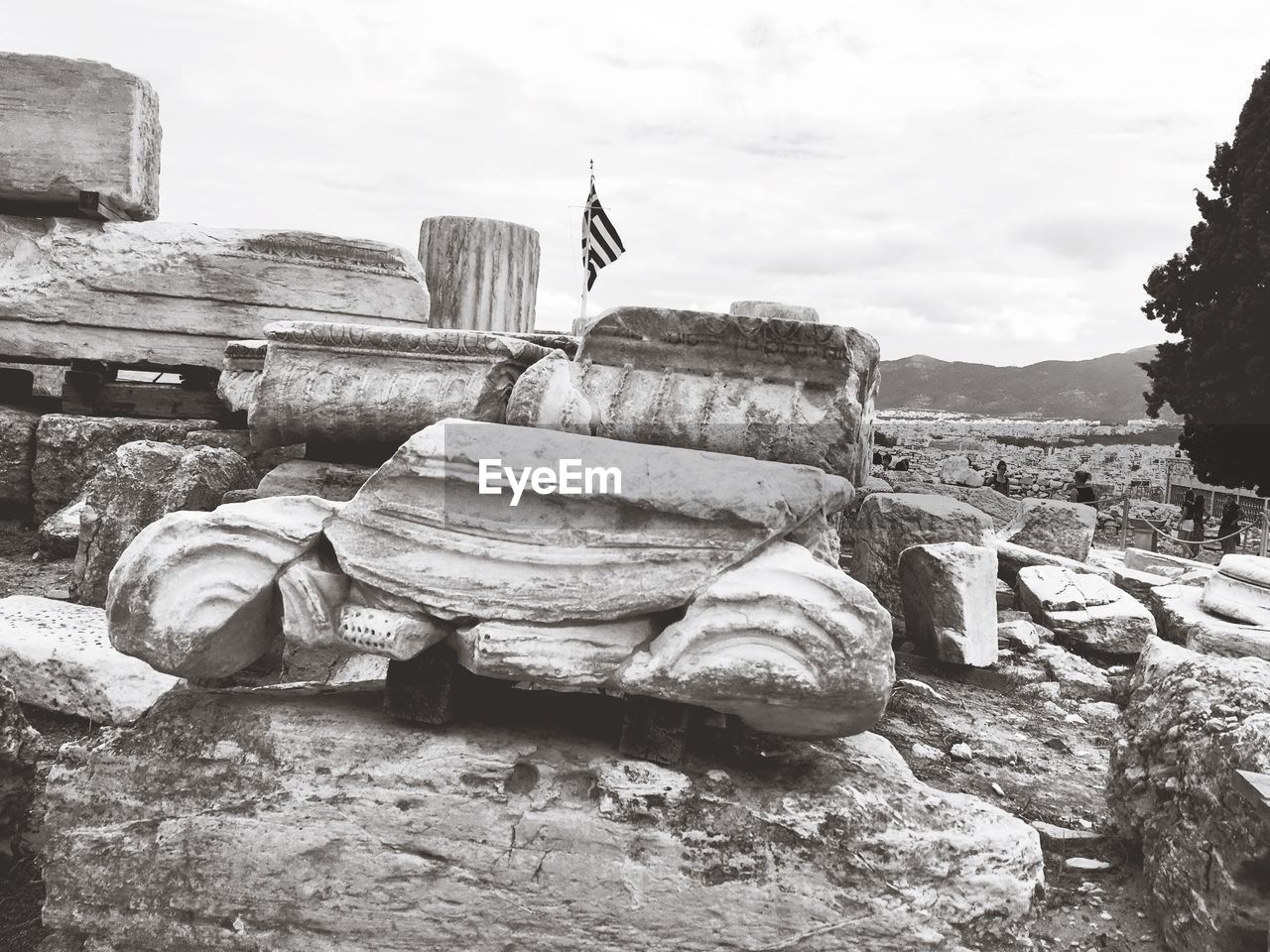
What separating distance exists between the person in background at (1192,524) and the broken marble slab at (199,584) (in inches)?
466

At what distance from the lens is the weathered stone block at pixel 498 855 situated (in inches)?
69.1

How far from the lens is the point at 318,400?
8.95ft

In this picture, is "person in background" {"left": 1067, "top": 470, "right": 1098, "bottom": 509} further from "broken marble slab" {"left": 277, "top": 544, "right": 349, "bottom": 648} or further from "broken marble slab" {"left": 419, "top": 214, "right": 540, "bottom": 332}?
"broken marble slab" {"left": 277, "top": 544, "right": 349, "bottom": 648}

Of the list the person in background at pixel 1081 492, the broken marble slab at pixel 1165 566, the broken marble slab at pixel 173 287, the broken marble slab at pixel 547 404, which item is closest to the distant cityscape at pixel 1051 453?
the person in background at pixel 1081 492

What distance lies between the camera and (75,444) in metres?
4.69

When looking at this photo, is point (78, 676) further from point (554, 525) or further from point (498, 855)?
point (554, 525)

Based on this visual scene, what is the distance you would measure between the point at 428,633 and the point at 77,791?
2.60 feet

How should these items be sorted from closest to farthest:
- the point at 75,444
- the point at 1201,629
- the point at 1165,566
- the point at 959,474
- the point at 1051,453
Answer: the point at 75,444 → the point at 1201,629 → the point at 1165,566 → the point at 959,474 → the point at 1051,453

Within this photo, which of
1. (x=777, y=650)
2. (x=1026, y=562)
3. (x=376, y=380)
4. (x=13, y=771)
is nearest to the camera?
(x=777, y=650)

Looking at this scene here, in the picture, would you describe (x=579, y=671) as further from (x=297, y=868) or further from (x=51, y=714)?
(x=51, y=714)

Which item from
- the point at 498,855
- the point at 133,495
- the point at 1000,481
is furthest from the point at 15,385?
the point at 1000,481

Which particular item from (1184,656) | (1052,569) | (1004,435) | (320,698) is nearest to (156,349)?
(320,698)

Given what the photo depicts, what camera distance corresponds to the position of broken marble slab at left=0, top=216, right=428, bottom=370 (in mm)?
4664

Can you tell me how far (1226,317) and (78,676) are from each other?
1383 centimetres
